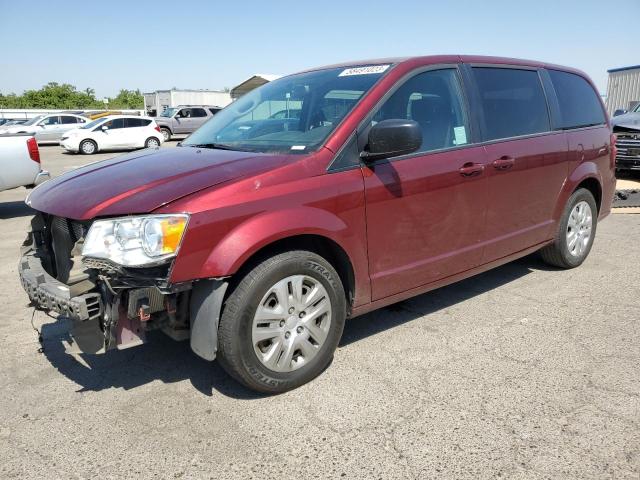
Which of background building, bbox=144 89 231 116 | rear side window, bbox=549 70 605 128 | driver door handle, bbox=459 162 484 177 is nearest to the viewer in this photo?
driver door handle, bbox=459 162 484 177

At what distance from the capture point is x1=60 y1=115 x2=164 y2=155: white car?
21.2 metres

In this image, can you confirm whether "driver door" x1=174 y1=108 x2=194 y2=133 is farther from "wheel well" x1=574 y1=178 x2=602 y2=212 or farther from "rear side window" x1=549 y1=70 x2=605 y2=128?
"wheel well" x1=574 y1=178 x2=602 y2=212

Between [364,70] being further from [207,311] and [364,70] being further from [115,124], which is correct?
[115,124]

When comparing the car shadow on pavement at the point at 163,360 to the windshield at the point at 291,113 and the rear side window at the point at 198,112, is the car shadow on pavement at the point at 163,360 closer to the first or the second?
the windshield at the point at 291,113

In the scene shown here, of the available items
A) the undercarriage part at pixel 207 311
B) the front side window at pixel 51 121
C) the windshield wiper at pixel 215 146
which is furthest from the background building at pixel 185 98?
the undercarriage part at pixel 207 311

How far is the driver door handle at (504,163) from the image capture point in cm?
384

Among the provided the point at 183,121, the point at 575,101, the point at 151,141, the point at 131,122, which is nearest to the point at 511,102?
the point at 575,101

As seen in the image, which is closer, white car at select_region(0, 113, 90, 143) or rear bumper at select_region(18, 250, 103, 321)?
rear bumper at select_region(18, 250, 103, 321)

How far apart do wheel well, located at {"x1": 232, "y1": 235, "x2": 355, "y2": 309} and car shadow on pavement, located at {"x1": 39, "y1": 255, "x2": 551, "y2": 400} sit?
623 millimetres

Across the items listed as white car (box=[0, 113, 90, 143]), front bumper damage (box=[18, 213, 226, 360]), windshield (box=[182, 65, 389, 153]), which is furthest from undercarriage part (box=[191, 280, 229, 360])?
white car (box=[0, 113, 90, 143])

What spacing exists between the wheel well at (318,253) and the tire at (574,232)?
8.26 feet

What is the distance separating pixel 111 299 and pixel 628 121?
11.3 meters

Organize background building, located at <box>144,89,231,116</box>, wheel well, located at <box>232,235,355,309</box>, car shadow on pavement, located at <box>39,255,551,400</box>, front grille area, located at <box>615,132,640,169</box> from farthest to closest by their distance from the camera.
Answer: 1. background building, located at <box>144,89,231,116</box>
2. front grille area, located at <box>615,132,640,169</box>
3. car shadow on pavement, located at <box>39,255,551,400</box>
4. wheel well, located at <box>232,235,355,309</box>

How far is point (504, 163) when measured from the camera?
389 cm
